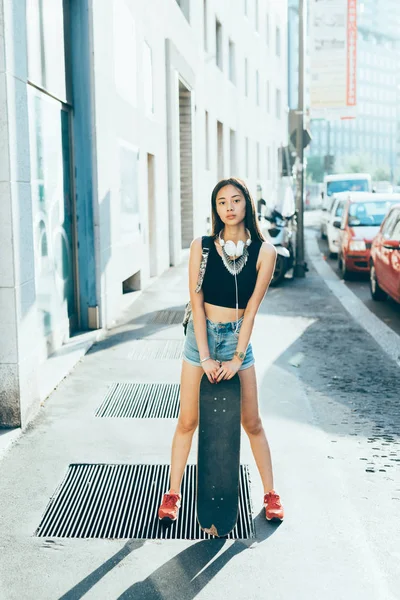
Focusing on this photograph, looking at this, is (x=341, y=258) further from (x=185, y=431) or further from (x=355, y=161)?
(x=355, y=161)

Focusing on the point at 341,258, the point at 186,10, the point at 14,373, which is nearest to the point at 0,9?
the point at 14,373

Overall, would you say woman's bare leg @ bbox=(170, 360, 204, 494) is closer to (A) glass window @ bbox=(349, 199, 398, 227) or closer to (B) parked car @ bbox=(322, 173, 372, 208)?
(A) glass window @ bbox=(349, 199, 398, 227)

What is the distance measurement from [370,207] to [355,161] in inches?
4366

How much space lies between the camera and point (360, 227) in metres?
16.9

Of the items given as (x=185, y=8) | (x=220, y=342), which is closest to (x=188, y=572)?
(x=220, y=342)

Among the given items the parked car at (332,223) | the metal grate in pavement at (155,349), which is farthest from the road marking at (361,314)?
the metal grate in pavement at (155,349)

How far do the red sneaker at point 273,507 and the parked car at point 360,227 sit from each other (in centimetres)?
1205

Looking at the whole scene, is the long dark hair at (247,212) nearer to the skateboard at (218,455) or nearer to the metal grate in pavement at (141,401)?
the skateboard at (218,455)

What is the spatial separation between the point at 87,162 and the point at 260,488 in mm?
5919

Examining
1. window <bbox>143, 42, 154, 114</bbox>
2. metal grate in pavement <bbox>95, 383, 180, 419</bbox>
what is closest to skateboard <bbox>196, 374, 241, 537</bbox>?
metal grate in pavement <bbox>95, 383, 180, 419</bbox>

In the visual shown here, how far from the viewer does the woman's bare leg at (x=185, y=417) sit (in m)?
4.26

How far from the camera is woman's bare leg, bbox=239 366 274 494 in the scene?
14.1ft

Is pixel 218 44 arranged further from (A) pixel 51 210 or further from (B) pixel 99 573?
(B) pixel 99 573

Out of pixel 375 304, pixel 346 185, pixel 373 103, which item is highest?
pixel 373 103
